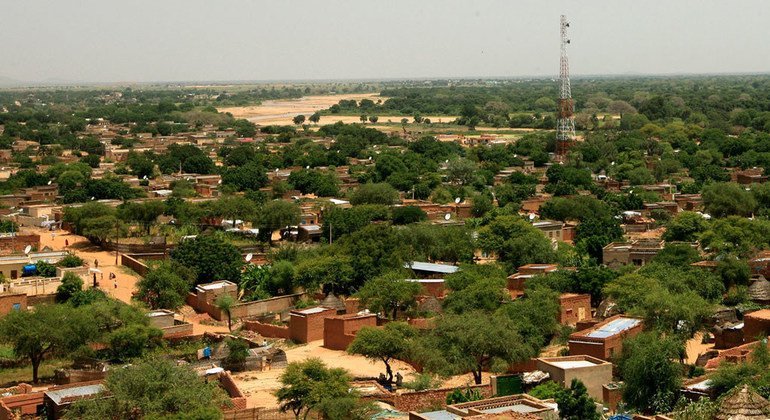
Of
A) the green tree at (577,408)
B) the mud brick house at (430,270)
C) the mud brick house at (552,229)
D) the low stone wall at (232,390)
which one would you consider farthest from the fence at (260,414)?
the mud brick house at (552,229)

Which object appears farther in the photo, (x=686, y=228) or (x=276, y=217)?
(x=276, y=217)

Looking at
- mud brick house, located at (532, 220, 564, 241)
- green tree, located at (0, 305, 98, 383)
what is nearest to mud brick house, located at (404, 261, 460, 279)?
mud brick house, located at (532, 220, 564, 241)

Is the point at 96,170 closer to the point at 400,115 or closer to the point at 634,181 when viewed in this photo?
the point at 634,181

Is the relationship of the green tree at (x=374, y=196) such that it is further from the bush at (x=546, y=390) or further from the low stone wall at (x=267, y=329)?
Answer: the bush at (x=546, y=390)

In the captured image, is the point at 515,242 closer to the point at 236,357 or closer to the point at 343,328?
the point at 343,328

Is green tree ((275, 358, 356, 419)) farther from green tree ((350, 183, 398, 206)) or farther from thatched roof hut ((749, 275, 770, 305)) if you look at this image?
green tree ((350, 183, 398, 206))

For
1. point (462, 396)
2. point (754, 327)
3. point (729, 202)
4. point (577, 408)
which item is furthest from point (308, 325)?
point (729, 202)
